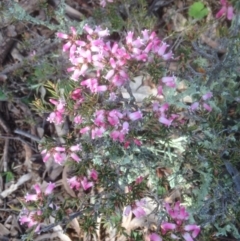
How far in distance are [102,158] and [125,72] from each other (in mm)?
748

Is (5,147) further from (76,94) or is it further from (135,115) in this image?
(135,115)

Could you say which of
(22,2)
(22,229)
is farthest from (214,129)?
(22,2)

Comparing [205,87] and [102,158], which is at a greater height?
[205,87]

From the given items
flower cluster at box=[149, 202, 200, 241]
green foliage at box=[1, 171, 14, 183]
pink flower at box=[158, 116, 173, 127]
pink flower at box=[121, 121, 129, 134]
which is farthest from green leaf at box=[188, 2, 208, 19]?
green foliage at box=[1, 171, 14, 183]

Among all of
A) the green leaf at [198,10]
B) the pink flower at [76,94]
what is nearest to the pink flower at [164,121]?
the pink flower at [76,94]

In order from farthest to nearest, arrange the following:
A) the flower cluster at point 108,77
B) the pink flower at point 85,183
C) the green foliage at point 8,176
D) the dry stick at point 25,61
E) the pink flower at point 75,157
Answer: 1. the green foliage at point 8,176
2. the dry stick at point 25,61
3. the pink flower at point 85,183
4. the pink flower at point 75,157
5. the flower cluster at point 108,77

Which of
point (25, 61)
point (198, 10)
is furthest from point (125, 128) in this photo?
point (198, 10)

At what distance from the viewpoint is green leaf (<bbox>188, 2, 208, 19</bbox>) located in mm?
3965

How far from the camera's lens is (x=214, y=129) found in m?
3.27

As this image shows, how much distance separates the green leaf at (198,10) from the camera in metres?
3.96

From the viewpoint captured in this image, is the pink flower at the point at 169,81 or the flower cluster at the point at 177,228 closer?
the flower cluster at the point at 177,228

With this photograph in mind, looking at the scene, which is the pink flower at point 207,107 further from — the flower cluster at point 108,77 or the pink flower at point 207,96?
the flower cluster at point 108,77

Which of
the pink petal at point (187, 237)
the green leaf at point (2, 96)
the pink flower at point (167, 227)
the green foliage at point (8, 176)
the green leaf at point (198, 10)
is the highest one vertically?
the green leaf at point (198, 10)

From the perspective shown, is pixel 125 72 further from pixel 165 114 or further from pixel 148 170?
pixel 148 170
